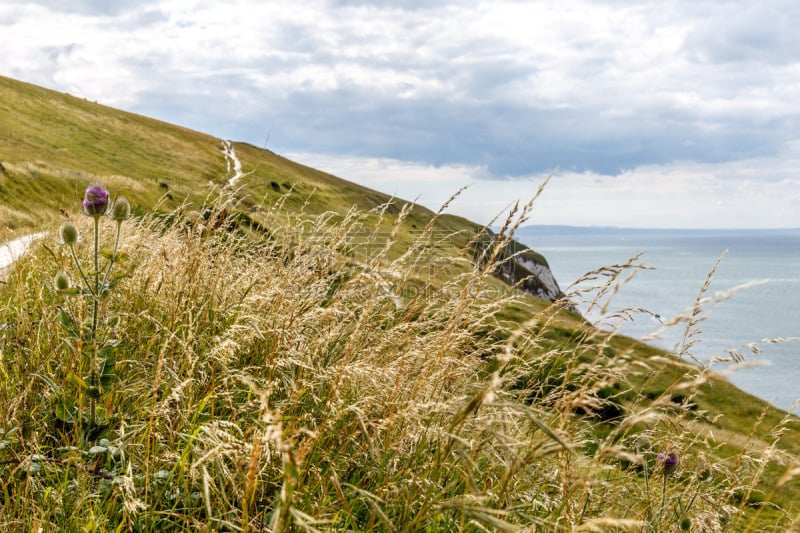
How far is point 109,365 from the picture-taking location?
3.36 metres

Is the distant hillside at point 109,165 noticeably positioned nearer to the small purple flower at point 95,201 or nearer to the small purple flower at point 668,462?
the small purple flower at point 95,201

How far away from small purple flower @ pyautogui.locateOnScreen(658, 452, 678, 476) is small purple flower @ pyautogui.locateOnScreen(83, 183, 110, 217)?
4.07 metres

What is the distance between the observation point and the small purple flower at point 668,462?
362 centimetres

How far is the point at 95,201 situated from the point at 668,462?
4.21m

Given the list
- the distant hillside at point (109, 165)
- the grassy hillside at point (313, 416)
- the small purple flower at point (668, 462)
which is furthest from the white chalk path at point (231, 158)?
the small purple flower at point (668, 462)

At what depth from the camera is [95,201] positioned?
3.77 m

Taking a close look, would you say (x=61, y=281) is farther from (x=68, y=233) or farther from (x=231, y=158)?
(x=231, y=158)

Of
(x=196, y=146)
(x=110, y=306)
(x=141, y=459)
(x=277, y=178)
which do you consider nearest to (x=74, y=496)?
(x=141, y=459)

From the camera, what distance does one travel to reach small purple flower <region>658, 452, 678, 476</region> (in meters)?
3.62

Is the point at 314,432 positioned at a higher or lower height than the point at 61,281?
lower

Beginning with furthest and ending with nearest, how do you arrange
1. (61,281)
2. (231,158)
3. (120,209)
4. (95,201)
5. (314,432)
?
(231,158)
(120,209)
(95,201)
(61,281)
(314,432)

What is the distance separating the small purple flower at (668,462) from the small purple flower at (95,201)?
4.07 meters

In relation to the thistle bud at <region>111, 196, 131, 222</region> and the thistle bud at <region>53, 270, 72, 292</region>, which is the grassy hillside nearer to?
the thistle bud at <region>53, 270, 72, 292</region>

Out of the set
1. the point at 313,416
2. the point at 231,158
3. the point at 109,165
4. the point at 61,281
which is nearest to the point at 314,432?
the point at 313,416
